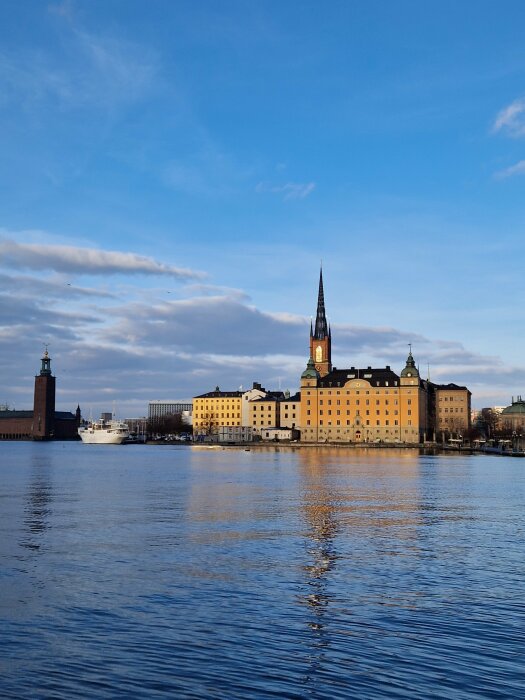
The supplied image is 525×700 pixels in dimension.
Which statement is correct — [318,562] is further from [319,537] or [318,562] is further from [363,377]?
[363,377]

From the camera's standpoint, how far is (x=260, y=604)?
17.4m

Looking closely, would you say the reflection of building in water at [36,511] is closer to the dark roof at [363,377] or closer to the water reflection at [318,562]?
the water reflection at [318,562]

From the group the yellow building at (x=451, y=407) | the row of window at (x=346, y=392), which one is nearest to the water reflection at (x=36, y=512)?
the row of window at (x=346, y=392)

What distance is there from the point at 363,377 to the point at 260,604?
162 meters

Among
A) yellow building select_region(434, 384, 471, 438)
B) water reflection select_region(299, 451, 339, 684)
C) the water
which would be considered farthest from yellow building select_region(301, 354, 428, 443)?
the water

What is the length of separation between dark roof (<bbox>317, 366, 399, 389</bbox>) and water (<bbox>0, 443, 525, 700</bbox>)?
139046 mm

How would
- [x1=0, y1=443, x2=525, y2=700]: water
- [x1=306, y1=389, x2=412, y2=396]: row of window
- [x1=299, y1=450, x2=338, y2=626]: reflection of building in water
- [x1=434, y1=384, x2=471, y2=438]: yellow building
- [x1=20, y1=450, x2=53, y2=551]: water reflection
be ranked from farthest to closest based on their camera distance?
[x1=434, y1=384, x2=471, y2=438]: yellow building, [x1=306, y1=389, x2=412, y2=396]: row of window, [x1=20, y1=450, x2=53, y2=551]: water reflection, [x1=299, y1=450, x2=338, y2=626]: reflection of building in water, [x1=0, y1=443, x2=525, y2=700]: water

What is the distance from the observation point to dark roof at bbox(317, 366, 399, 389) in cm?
17438

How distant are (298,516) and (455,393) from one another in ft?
554

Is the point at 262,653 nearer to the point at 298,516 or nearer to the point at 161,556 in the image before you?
the point at 161,556

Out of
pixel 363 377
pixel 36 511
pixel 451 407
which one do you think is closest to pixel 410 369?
pixel 363 377

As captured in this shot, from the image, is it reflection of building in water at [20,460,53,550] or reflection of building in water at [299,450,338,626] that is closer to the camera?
reflection of building in water at [299,450,338,626]

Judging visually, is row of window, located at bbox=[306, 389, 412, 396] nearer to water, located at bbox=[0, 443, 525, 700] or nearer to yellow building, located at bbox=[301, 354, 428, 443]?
yellow building, located at bbox=[301, 354, 428, 443]

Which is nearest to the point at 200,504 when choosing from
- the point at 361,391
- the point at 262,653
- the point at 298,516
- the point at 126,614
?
→ the point at 298,516
